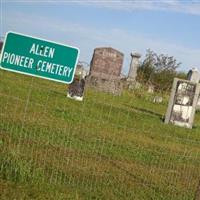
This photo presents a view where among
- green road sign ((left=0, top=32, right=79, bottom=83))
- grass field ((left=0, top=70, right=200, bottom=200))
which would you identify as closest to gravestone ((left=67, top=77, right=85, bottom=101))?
grass field ((left=0, top=70, right=200, bottom=200))

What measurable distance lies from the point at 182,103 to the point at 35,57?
1225 cm

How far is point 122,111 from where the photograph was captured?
14.5 meters

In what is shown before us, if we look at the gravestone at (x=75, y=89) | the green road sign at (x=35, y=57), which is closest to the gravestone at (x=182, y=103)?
the gravestone at (x=75, y=89)

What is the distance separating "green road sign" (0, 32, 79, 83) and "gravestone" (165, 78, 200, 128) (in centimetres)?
1175

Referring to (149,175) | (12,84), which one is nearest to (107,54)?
(12,84)

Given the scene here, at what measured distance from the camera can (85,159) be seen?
25.6 feet

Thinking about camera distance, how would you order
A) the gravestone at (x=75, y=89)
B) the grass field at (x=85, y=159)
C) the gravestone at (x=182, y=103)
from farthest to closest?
the gravestone at (x=182, y=103)
the gravestone at (x=75, y=89)
the grass field at (x=85, y=159)

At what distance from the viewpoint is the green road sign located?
17.5ft

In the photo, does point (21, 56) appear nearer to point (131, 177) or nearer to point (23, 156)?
point (23, 156)

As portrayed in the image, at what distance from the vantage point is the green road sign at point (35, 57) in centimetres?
535

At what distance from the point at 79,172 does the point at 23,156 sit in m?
0.82

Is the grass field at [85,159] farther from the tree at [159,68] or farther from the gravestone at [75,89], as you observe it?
the tree at [159,68]

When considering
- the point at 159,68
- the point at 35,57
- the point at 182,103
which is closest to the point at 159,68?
the point at 159,68

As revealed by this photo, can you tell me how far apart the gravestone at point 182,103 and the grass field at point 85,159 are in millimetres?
4380
